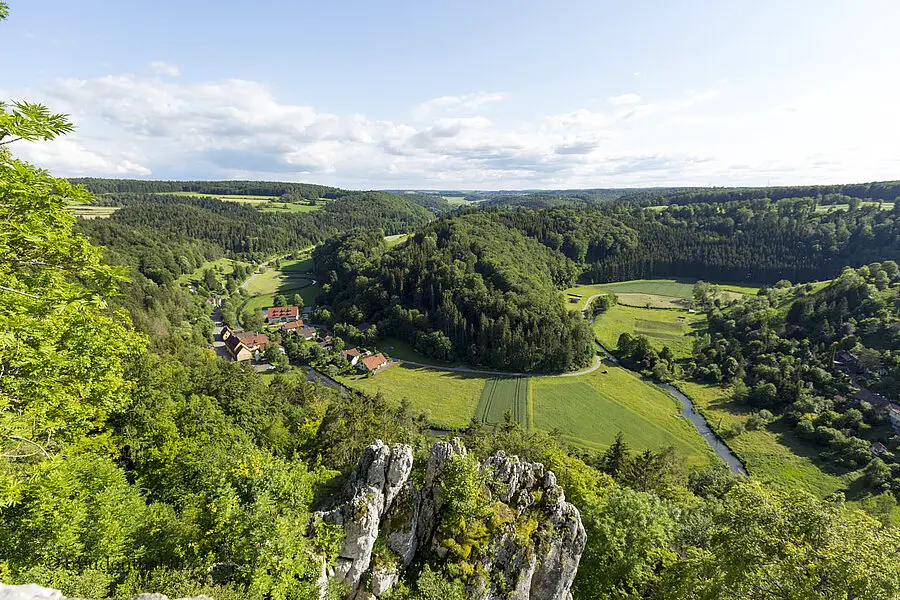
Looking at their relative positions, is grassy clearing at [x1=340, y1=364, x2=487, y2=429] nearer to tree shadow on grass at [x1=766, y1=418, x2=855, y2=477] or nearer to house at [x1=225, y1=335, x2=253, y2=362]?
house at [x1=225, y1=335, x2=253, y2=362]

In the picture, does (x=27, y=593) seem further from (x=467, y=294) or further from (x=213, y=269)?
(x=213, y=269)

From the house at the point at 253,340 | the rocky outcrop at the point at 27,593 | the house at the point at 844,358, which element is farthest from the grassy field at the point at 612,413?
the house at the point at 253,340

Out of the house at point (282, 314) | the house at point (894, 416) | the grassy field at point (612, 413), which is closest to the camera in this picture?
the grassy field at point (612, 413)

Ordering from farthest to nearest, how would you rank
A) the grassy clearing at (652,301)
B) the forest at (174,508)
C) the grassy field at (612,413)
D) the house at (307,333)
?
the grassy clearing at (652,301) < the house at (307,333) < the grassy field at (612,413) < the forest at (174,508)

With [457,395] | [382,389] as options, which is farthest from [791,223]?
[382,389]

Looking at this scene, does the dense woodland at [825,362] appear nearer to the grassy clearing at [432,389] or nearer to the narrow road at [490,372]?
the narrow road at [490,372]
